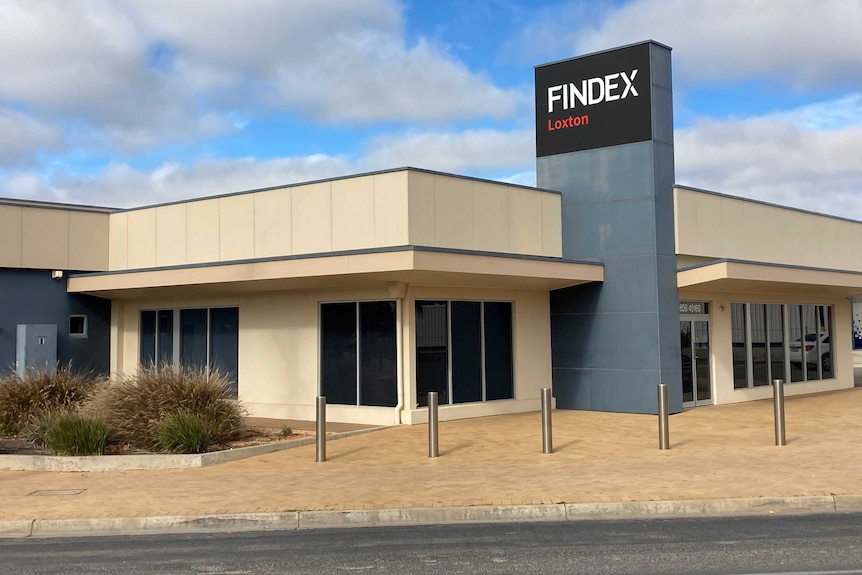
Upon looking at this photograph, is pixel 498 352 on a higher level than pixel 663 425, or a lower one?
higher

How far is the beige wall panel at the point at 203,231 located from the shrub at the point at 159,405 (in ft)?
17.7

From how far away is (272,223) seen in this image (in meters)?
18.7

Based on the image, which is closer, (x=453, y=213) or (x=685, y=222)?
(x=453, y=213)

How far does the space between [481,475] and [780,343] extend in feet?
47.8

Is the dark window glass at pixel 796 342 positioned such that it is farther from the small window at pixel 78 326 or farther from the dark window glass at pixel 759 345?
the small window at pixel 78 326

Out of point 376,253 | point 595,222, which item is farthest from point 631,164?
point 376,253

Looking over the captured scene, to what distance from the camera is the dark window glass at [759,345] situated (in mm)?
22172

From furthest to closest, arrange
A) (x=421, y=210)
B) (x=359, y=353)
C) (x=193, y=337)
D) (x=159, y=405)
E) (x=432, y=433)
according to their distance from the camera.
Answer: (x=193, y=337), (x=359, y=353), (x=421, y=210), (x=159, y=405), (x=432, y=433)

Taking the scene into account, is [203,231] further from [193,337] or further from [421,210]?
[421,210]

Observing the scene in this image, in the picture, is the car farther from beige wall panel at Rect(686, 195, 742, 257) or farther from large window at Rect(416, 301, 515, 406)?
large window at Rect(416, 301, 515, 406)

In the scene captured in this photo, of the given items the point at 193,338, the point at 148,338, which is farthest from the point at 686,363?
the point at 148,338

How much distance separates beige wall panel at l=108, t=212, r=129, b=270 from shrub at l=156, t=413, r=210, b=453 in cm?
924

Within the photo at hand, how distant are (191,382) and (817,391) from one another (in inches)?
706

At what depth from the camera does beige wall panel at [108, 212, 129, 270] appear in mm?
21484
